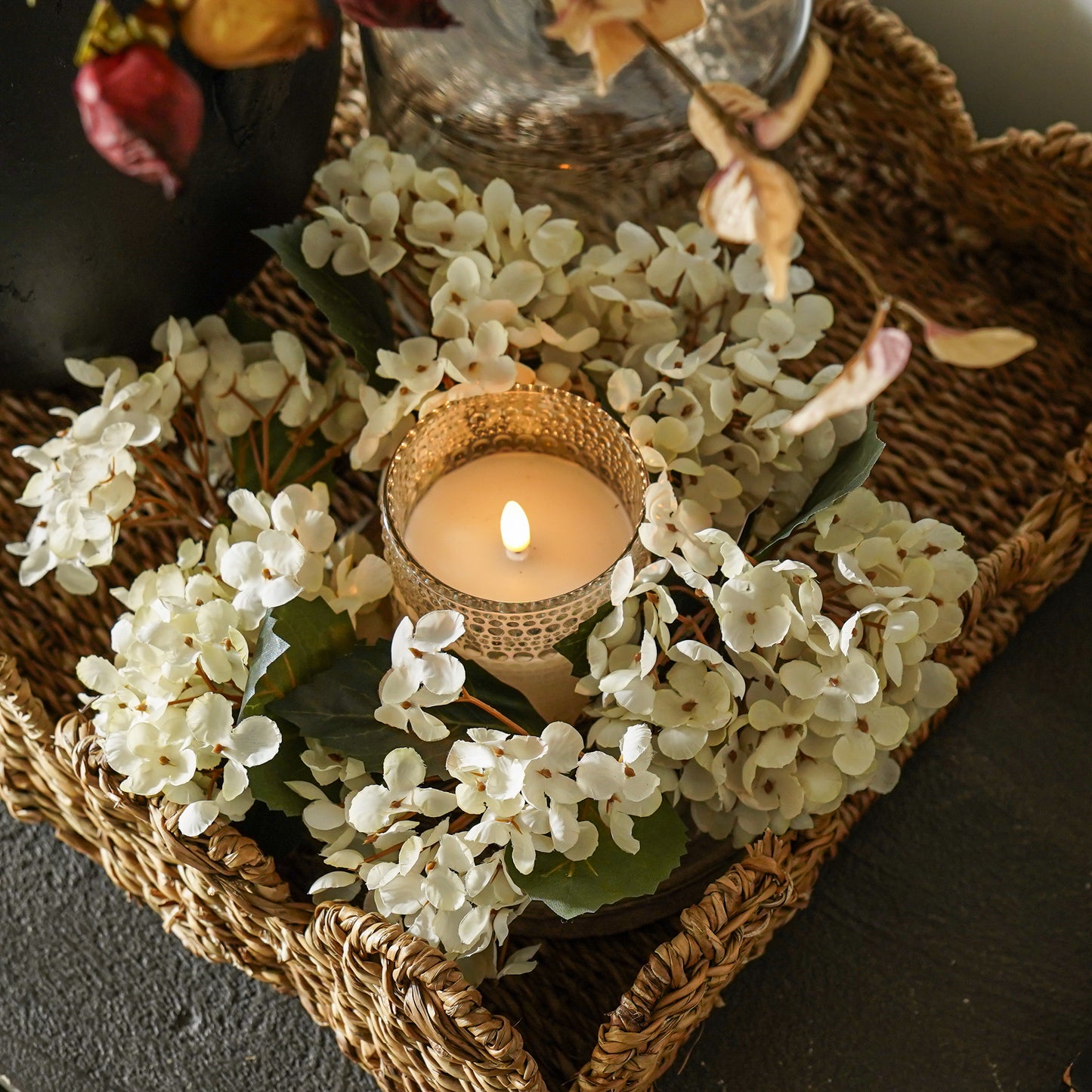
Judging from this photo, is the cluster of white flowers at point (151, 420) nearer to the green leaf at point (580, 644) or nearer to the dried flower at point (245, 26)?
the green leaf at point (580, 644)

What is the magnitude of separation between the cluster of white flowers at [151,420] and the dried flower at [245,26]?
279 mm

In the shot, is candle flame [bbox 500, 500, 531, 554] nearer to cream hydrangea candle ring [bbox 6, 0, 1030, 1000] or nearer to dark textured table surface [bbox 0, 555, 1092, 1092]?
cream hydrangea candle ring [bbox 6, 0, 1030, 1000]

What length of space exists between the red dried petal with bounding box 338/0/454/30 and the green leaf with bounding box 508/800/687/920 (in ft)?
0.88

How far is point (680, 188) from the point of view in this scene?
1.93ft

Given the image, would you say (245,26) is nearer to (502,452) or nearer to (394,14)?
(394,14)

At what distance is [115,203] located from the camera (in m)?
0.46

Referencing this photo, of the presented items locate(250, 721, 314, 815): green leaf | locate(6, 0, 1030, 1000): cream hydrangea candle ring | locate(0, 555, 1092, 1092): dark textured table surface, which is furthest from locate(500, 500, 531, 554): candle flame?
locate(0, 555, 1092, 1092): dark textured table surface

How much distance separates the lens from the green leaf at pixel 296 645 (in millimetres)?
419

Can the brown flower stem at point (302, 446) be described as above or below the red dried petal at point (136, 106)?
below

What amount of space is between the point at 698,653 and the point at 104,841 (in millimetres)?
288

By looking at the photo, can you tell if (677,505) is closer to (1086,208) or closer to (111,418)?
(111,418)

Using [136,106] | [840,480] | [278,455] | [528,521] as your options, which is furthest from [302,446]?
[136,106]

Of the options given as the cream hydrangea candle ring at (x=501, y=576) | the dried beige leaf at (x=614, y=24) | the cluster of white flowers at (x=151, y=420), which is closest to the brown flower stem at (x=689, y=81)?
the dried beige leaf at (x=614, y=24)

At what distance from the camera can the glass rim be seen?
1.36 feet
